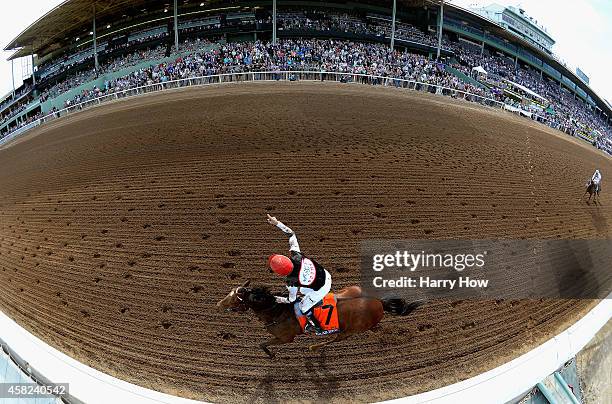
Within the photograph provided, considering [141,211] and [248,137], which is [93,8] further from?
[141,211]

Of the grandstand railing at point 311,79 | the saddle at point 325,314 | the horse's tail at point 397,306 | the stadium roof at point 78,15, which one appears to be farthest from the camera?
the stadium roof at point 78,15

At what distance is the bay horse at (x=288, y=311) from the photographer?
432 centimetres

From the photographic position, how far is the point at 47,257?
7.48m

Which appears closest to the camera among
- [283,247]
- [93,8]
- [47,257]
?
[283,247]

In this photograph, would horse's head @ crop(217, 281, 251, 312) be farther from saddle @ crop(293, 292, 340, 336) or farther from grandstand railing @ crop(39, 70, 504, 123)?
grandstand railing @ crop(39, 70, 504, 123)

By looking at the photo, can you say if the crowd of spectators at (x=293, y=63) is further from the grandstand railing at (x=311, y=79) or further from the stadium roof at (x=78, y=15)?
the stadium roof at (x=78, y=15)

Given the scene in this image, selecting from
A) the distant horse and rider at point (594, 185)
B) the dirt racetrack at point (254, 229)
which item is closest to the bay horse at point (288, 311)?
the dirt racetrack at point (254, 229)

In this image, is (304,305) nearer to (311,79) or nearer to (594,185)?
(594,185)

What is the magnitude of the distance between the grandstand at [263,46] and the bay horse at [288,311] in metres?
22.0

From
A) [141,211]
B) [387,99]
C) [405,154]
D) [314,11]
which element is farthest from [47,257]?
[314,11]

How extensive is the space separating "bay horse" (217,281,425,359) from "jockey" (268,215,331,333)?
20 centimetres

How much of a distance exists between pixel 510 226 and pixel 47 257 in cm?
968

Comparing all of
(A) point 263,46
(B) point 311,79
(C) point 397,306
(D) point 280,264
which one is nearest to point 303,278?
(D) point 280,264

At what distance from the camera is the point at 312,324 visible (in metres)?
4.41
